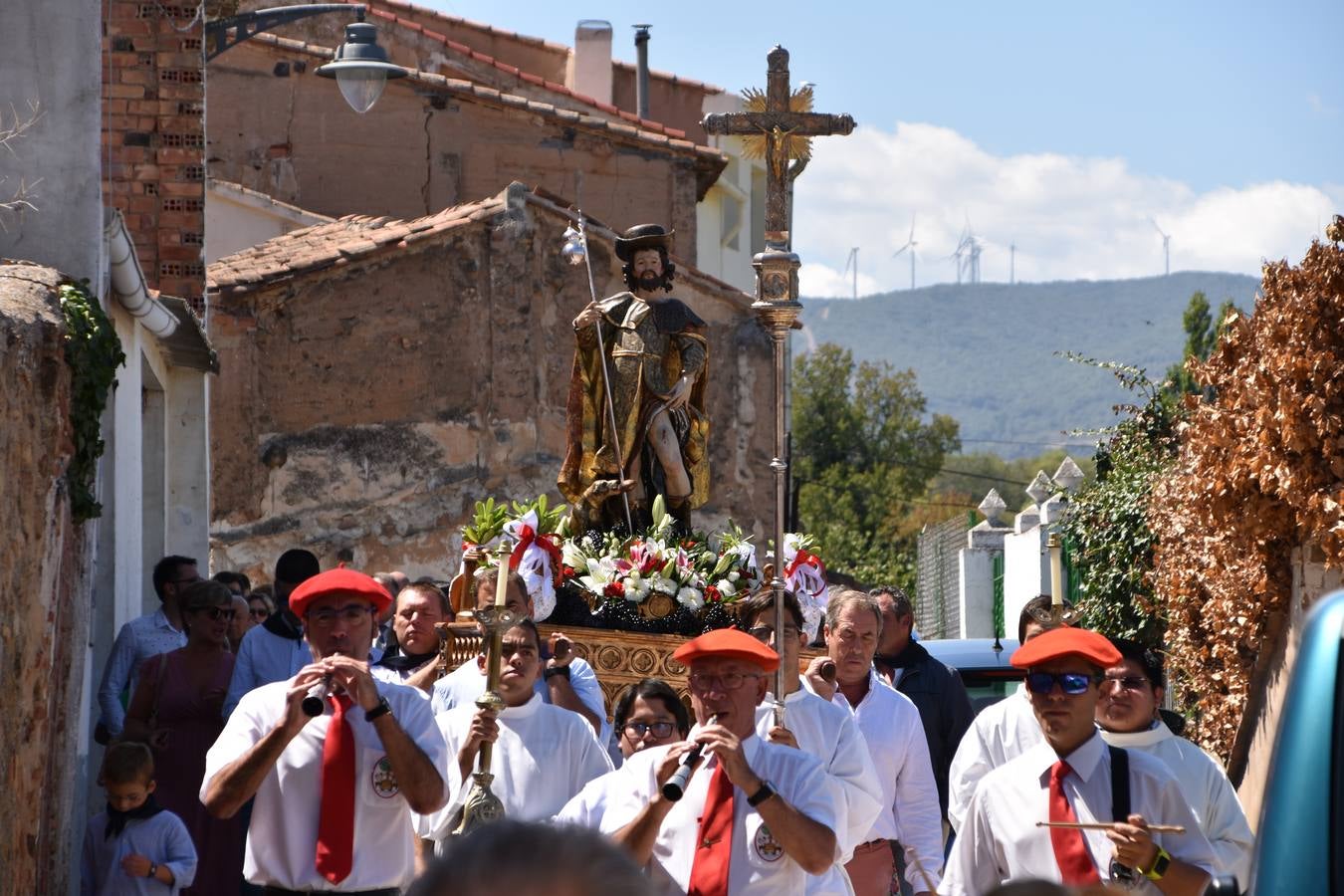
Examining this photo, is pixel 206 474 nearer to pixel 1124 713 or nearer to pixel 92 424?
pixel 92 424

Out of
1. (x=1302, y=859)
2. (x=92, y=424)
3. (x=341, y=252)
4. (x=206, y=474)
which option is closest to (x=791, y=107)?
(x=92, y=424)

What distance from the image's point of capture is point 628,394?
11.9 metres

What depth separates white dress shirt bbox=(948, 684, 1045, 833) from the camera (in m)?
7.96

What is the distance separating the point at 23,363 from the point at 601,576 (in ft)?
10.9

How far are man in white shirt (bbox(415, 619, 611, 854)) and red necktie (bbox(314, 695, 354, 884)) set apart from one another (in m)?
0.54

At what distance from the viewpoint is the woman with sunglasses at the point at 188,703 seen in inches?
387

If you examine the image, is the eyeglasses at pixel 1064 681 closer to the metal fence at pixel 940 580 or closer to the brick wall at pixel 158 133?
the brick wall at pixel 158 133

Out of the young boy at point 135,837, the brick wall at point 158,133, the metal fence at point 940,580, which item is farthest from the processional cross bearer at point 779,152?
the metal fence at point 940,580

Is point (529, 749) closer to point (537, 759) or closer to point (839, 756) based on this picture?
point (537, 759)

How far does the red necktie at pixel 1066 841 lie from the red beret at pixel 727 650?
0.91m

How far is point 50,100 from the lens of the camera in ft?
37.8

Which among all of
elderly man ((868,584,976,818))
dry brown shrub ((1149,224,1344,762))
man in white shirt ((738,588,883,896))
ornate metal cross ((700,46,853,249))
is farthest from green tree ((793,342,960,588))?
man in white shirt ((738,588,883,896))

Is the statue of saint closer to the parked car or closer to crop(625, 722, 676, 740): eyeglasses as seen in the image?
crop(625, 722, 676, 740): eyeglasses

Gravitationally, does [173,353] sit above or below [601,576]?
above
